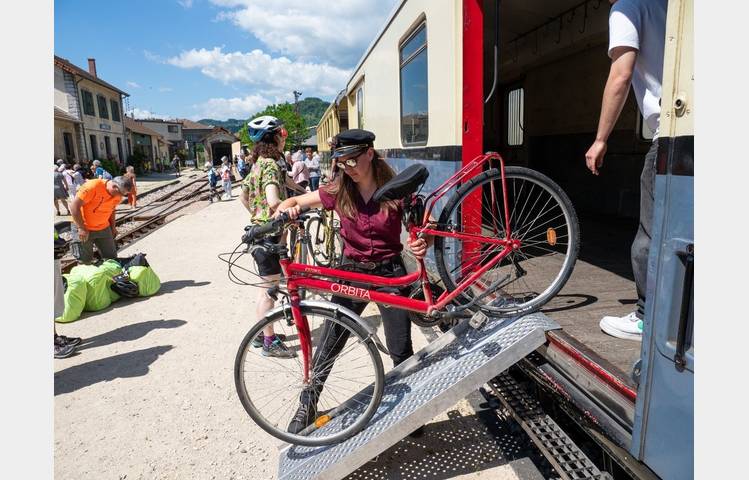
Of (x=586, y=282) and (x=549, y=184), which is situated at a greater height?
(x=549, y=184)

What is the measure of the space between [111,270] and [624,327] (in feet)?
20.4

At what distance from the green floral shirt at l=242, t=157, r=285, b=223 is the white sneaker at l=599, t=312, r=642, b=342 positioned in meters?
2.73

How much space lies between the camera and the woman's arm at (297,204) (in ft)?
8.84

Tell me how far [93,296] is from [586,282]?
5843 millimetres

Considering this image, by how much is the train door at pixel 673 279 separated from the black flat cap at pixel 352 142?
1.52m

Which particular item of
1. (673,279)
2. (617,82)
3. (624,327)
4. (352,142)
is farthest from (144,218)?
(673,279)

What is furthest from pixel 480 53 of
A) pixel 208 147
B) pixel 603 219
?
pixel 208 147

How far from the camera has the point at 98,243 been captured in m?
6.52

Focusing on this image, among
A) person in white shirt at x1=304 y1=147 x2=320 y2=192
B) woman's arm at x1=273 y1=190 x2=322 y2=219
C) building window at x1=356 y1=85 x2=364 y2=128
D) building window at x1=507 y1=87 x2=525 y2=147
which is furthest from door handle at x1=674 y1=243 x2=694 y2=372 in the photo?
person in white shirt at x1=304 y1=147 x2=320 y2=192

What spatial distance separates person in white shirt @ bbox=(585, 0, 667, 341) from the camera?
2.30 meters

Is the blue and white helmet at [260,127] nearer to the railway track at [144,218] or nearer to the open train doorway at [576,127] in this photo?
the open train doorway at [576,127]

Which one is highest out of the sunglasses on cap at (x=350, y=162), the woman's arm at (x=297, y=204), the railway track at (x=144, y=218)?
the sunglasses on cap at (x=350, y=162)

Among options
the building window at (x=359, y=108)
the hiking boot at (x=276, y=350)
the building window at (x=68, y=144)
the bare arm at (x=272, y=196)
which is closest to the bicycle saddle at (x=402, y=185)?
the bare arm at (x=272, y=196)

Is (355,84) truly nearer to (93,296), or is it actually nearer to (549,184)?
(93,296)
